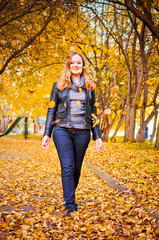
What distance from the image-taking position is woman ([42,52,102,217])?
3.22 meters

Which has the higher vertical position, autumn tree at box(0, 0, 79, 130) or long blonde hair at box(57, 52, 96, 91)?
autumn tree at box(0, 0, 79, 130)

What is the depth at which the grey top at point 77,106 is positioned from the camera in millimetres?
3273

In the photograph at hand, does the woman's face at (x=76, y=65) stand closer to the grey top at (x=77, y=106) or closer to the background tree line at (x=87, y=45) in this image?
the grey top at (x=77, y=106)

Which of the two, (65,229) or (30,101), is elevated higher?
(30,101)

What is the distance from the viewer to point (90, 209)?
363 cm

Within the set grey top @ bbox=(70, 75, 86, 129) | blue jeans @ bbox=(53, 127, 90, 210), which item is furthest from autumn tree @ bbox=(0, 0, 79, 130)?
blue jeans @ bbox=(53, 127, 90, 210)

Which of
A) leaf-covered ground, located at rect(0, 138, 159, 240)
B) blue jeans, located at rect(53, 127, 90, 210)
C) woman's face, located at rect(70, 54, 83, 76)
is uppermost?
woman's face, located at rect(70, 54, 83, 76)

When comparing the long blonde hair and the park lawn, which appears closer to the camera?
the long blonde hair

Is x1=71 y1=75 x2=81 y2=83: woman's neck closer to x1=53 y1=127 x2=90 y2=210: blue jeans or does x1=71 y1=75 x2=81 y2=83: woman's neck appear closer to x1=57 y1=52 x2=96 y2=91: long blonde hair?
x1=57 y1=52 x2=96 y2=91: long blonde hair

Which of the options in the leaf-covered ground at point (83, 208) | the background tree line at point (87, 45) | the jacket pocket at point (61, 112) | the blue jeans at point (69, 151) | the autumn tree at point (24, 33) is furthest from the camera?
the background tree line at point (87, 45)

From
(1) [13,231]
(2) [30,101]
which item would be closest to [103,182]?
(1) [13,231]

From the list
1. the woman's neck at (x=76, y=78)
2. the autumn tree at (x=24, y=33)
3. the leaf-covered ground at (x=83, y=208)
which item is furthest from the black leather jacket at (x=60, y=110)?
the autumn tree at (x=24, y=33)

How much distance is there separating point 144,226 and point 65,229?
3.05ft

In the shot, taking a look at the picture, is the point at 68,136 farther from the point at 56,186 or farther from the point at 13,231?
the point at 56,186
